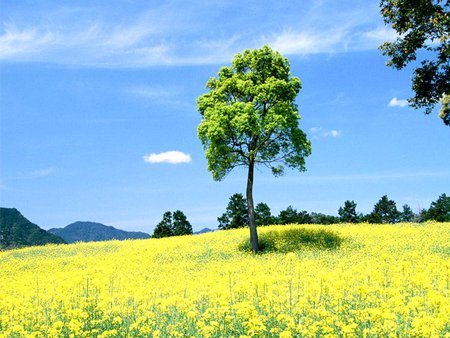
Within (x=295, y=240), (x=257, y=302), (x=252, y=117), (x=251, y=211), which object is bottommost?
(x=257, y=302)

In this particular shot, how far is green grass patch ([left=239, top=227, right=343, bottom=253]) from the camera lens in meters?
25.7

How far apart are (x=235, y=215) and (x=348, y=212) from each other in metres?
13.5

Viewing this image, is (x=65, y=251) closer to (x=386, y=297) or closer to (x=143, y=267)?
(x=143, y=267)

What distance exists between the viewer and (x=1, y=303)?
11.7 meters

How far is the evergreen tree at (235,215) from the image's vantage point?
159ft

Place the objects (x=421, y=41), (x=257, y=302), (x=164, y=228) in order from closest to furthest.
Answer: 1. (x=257, y=302)
2. (x=421, y=41)
3. (x=164, y=228)

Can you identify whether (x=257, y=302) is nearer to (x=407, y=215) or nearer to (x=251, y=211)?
(x=251, y=211)

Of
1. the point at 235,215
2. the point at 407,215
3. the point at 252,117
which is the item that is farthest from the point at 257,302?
the point at 407,215

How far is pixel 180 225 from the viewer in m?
48.5

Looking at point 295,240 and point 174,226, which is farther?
point 174,226

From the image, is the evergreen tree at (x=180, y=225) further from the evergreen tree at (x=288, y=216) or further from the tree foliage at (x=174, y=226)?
the evergreen tree at (x=288, y=216)

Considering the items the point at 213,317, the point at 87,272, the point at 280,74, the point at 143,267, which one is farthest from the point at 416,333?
the point at 280,74

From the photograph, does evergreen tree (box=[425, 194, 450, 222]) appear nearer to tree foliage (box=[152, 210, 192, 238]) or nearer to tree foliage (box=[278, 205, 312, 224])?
tree foliage (box=[278, 205, 312, 224])

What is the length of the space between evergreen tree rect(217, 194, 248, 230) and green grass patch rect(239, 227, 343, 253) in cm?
1750
